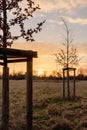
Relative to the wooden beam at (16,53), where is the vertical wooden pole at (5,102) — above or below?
below

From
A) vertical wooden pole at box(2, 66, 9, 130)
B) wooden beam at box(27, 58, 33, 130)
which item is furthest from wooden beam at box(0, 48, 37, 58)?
vertical wooden pole at box(2, 66, 9, 130)

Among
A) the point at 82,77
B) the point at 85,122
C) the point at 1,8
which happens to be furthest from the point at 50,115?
the point at 82,77

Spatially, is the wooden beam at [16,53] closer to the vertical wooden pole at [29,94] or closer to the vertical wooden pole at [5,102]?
the vertical wooden pole at [29,94]

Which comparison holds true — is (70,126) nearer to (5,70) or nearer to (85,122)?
(85,122)

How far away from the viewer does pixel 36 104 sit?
18578 millimetres

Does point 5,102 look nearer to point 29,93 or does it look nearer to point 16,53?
point 29,93

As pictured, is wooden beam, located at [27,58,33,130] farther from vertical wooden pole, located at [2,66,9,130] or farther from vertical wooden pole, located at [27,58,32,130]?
vertical wooden pole, located at [2,66,9,130]

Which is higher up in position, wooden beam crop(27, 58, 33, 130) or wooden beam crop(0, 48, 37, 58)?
wooden beam crop(0, 48, 37, 58)

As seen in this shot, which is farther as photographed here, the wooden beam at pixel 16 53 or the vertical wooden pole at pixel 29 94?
the vertical wooden pole at pixel 29 94

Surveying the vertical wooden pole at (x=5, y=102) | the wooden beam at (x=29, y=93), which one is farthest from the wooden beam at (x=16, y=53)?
the vertical wooden pole at (x=5, y=102)

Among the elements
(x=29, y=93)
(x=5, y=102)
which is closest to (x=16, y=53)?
(x=29, y=93)

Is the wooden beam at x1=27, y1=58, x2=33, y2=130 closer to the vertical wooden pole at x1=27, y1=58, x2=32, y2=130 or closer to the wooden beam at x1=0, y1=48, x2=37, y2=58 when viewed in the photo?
the vertical wooden pole at x1=27, y1=58, x2=32, y2=130

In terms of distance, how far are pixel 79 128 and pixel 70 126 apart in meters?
0.31

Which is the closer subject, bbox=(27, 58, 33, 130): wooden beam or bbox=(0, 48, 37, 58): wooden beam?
bbox=(0, 48, 37, 58): wooden beam
